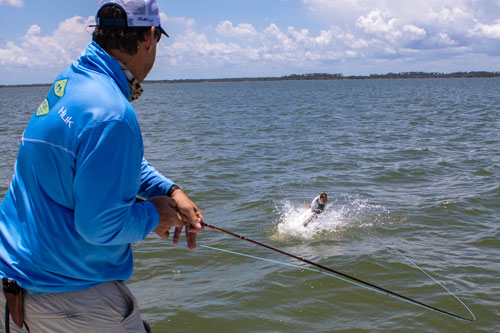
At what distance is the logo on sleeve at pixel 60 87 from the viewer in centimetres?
188

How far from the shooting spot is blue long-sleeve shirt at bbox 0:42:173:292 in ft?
5.76

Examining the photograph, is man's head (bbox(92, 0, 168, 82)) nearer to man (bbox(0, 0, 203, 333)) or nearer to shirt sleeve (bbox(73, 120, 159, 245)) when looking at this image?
man (bbox(0, 0, 203, 333))

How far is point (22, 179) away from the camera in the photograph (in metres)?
1.92

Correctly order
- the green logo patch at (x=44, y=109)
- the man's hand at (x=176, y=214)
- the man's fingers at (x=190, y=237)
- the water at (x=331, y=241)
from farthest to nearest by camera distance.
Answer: the water at (x=331, y=241)
the man's fingers at (x=190, y=237)
the man's hand at (x=176, y=214)
the green logo patch at (x=44, y=109)

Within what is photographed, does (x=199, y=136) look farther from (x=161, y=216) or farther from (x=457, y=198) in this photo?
(x=161, y=216)

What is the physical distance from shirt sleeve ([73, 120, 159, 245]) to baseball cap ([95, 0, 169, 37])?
491 millimetres

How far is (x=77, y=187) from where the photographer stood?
1766 mm

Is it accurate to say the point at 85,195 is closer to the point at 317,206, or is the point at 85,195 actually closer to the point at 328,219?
the point at 317,206

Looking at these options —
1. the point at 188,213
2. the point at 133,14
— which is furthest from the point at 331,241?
the point at 133,14

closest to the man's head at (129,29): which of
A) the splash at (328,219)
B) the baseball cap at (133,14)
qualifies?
the baseball cap at (133,14)

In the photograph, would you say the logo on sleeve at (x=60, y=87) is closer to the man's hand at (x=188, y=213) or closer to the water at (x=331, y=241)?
the man's hand at (x=188, y=213)

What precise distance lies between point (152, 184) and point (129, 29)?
913mm

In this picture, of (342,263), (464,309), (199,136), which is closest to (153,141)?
(199,136)

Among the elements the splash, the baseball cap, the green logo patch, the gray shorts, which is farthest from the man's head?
the splash
